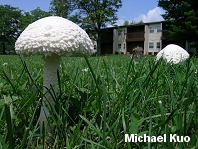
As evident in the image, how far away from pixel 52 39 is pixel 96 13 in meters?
43.6

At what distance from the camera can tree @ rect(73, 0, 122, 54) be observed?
4386cm

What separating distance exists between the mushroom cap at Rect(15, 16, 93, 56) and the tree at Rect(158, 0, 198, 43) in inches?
1102

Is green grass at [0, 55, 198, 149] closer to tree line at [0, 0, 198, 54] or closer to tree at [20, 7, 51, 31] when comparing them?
tree line at [0, 0, 198, 54]

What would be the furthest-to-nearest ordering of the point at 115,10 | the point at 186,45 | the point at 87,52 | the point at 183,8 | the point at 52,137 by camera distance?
the point at 115,10
the point at 186,45
the point at 183,8
the point at 87,52
the point at 52,137

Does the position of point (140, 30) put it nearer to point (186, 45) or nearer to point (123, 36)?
point (123, 36)

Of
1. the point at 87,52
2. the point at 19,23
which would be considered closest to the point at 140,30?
the point at 19,23

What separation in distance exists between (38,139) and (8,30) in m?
63.9

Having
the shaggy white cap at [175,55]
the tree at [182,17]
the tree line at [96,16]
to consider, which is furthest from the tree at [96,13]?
the shaggy white cap at [175,55]

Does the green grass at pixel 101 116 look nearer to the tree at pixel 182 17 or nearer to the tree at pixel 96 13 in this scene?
the tree at pixel 182 17

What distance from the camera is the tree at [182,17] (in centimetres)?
2684

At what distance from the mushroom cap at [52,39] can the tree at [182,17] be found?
2800cm

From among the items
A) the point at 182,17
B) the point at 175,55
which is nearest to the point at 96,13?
the point at 182,17

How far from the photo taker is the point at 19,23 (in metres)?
59.8

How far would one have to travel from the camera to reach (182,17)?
94.8ft
